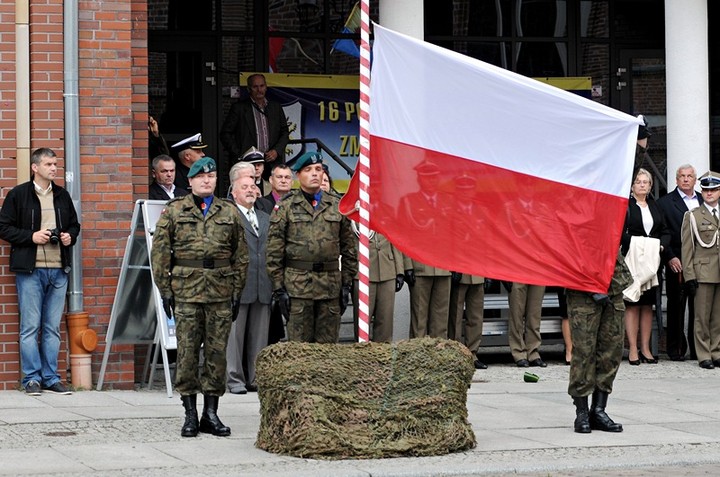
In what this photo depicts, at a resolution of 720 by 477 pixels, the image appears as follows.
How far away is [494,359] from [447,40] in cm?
521

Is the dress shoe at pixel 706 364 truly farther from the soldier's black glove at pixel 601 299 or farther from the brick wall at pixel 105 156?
the brick wall at pixel 105 156

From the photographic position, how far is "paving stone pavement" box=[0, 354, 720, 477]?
29.3 ft

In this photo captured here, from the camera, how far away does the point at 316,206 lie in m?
Answer: 11.4

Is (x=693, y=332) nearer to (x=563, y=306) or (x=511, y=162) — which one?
(x=563, y=306)

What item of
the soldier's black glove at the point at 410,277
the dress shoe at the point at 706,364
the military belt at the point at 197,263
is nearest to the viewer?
the military belt at the point at 197,263

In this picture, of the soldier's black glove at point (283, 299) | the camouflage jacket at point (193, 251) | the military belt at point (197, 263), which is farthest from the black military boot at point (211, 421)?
the soldier's black glove at point (283, 299)

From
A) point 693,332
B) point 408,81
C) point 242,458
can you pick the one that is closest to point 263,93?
point 693,332

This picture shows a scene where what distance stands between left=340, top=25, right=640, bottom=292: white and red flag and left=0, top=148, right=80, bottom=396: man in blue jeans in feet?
12.3

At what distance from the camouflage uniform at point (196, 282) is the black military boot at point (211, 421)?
4.0 inches

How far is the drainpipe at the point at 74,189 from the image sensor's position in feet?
41.8

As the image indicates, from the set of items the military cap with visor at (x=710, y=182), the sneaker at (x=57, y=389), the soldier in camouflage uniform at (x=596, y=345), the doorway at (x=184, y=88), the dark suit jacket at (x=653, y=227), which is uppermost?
the doorway at (x=184, y=88)

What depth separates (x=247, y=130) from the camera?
56.9 feet

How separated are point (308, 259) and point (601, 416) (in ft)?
8.68

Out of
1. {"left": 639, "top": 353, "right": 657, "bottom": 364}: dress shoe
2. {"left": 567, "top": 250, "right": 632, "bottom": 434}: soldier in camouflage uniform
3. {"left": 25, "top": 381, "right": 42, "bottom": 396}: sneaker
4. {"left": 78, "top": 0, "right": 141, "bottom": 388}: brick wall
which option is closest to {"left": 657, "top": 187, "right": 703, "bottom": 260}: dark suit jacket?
{"left": 639, "top": 353, "right": 657, "bottom": 364}: dress shoe
